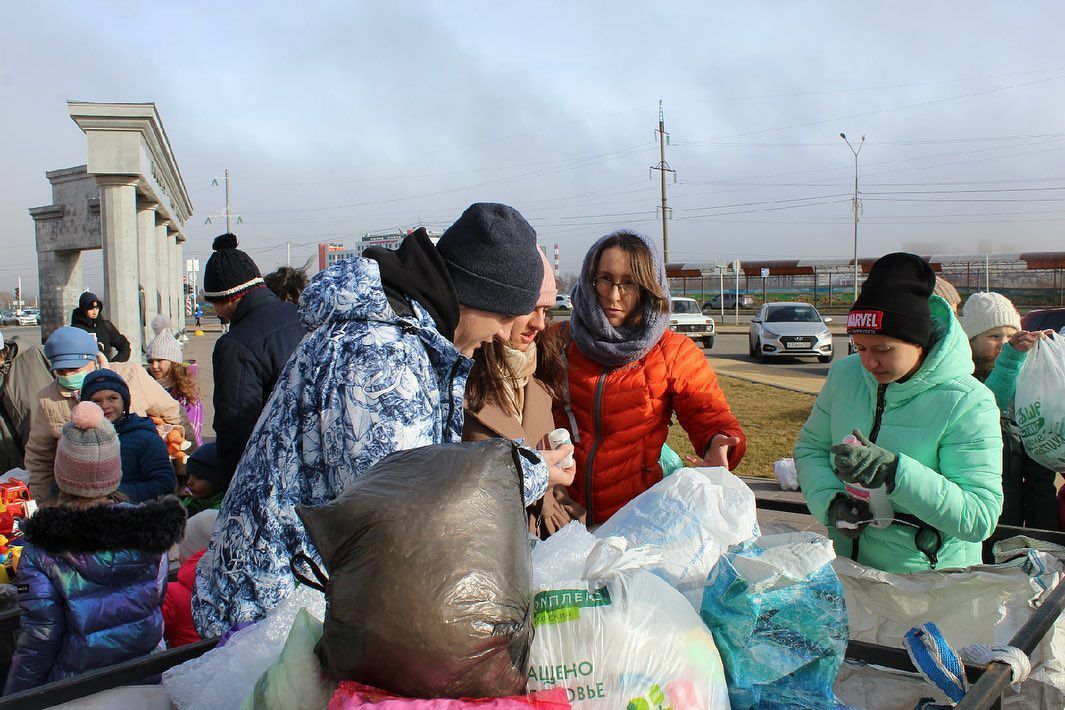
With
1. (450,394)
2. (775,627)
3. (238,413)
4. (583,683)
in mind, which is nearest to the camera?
(583,683)

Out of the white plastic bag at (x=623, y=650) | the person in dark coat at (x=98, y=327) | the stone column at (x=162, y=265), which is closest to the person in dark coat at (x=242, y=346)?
the white plastic bag at (x=623, y=650)

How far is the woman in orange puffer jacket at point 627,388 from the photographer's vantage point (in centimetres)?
301

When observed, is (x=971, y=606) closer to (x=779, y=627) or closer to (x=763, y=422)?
(x=779, y=627)

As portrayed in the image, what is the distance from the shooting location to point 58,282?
24672mm

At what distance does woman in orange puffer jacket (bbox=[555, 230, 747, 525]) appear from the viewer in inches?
118

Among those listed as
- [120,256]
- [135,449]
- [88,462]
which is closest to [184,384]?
[135,449]

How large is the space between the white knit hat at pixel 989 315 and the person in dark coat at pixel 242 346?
3966mm

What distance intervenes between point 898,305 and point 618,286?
1.00 meters

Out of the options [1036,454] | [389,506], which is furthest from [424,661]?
[1036,454]

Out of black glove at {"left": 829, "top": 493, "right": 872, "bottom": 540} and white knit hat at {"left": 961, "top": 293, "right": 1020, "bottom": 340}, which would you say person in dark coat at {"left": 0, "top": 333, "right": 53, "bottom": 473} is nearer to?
black glove at {"left": 829, "top": 493, "right": 872, "bottom": 540}

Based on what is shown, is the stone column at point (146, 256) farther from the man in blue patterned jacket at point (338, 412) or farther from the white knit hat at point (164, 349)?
the man in blue patterned jacket at point (338, 412)

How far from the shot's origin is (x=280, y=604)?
1.63 m

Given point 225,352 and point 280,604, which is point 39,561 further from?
point 280,604

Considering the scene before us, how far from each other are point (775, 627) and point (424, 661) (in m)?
0.65
